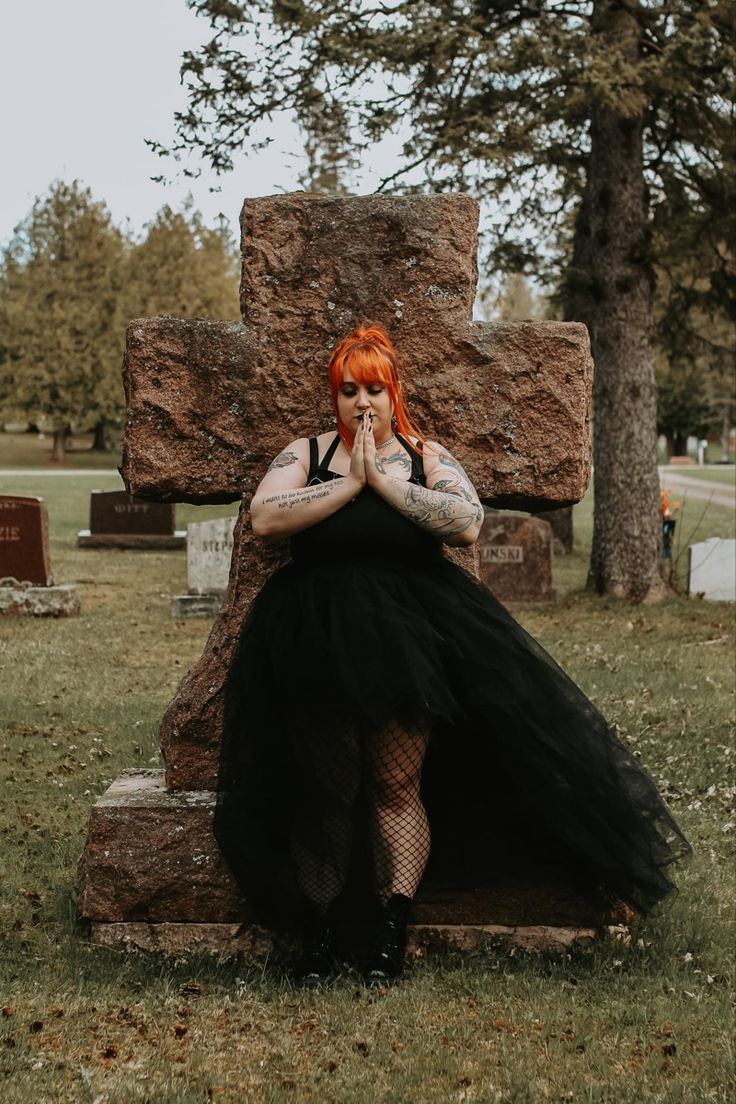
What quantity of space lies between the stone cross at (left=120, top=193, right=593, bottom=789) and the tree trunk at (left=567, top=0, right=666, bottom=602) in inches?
367

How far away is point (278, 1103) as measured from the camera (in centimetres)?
328

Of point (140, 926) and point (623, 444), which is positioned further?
point (623, 444)

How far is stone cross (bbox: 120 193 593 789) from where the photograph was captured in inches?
179

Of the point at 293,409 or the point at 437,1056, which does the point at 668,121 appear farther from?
the point at 437,1056

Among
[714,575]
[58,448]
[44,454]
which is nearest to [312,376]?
[714,575]

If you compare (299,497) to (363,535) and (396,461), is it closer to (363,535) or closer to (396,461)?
(363,535)

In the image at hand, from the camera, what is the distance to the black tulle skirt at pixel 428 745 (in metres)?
3.96

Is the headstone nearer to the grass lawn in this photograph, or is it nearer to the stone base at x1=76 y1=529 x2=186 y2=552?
the grass lawn

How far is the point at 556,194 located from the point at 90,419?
1348 inches

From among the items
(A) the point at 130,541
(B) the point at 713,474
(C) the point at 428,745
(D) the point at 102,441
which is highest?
(C) the point at 428,745

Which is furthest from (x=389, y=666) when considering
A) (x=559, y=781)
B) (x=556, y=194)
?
(x=556, y=194)

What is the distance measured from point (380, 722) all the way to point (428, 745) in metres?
0.44

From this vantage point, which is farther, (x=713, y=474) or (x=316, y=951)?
A: (x=713, y=474)

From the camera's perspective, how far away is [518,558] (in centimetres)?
1476
